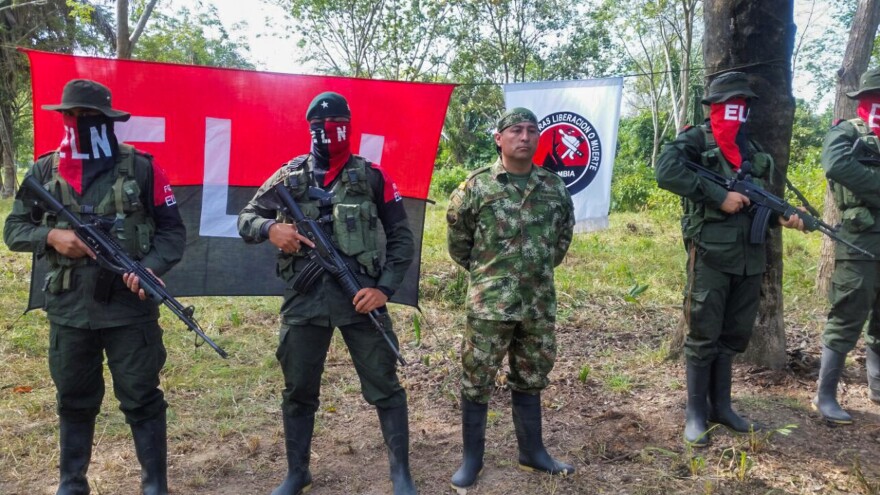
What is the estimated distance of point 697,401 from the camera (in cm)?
388

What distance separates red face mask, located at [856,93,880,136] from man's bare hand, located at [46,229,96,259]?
15.1 ft

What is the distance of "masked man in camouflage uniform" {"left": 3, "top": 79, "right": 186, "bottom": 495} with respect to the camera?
3131 mm

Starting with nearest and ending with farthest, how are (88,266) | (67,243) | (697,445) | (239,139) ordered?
(67,243)
(88,266)
(697,445)
(239,139)

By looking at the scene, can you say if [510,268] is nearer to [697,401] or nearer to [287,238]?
[287,238]

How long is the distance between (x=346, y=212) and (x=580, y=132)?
2752mm

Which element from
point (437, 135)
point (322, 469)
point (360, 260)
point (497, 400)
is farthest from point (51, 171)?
point (497, 400)

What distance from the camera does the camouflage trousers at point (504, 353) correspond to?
336 cm

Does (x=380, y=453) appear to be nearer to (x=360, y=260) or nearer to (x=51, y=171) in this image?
(x=360, y=260)

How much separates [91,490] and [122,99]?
258 centimetres

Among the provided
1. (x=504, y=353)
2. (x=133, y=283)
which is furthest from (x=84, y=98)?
(x=504, y=353)

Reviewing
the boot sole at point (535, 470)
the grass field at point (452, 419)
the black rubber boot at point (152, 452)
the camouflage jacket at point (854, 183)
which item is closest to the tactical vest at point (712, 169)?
the camouflage jacket at point (854, 183)

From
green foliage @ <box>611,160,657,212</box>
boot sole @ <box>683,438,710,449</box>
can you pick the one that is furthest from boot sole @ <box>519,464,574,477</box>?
green foliage @ <box>611,160,657,212</box>

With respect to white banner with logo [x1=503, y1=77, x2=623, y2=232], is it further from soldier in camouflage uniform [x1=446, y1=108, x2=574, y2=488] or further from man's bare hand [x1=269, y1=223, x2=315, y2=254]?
man's bare hand [x1=269, y1=223, x2=315, y2=254]

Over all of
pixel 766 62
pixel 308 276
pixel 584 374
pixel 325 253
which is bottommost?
pixel 584 374
